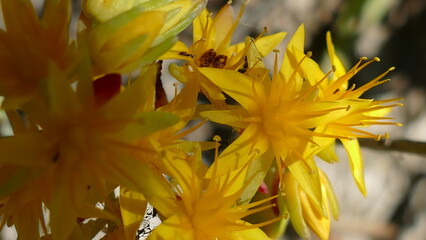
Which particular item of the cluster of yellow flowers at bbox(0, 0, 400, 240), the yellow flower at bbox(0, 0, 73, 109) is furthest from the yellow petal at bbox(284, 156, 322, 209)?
the yellow flower at bbox(0, 0, 73, 109)

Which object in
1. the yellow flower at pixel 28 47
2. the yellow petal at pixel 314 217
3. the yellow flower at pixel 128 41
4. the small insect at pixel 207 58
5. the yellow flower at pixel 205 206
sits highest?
the yellow flower at pixel 28 47

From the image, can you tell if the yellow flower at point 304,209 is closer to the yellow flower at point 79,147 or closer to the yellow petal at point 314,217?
the yellow petal at point 314,217

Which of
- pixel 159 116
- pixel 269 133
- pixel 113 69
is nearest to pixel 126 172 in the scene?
pixel 159 116

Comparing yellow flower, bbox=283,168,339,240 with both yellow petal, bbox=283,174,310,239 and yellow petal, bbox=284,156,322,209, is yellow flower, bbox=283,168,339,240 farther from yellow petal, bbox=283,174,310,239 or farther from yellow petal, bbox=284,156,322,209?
yellow petal, bbox=284,156,322,209

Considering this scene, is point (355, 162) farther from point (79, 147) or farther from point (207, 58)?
point (79, 147)

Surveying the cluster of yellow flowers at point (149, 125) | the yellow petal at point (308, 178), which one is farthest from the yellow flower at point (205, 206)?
the yellow petal at point (308, 178)
